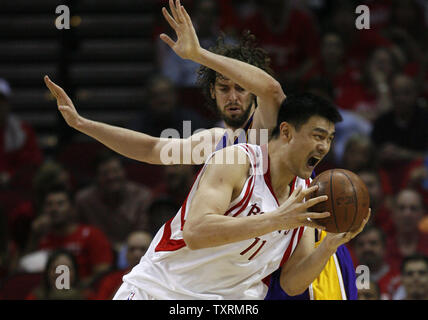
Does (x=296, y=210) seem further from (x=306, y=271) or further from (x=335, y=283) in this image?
(x=335, y=283)

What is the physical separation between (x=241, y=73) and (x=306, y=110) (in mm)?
452

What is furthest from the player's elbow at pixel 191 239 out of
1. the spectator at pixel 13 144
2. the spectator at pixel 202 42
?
the spectator at pixel 202 42

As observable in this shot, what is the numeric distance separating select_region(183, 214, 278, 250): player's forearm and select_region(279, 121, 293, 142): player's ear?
548mm

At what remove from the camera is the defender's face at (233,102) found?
15.1 ft

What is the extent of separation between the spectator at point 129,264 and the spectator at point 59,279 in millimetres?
144

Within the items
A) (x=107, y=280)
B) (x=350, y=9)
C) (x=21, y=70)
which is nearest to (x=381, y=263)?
(x=107, y=280)

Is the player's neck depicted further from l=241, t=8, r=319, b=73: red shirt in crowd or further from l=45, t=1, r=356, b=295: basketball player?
l=241, t=8, r=319, b=73: red shirt in crowd

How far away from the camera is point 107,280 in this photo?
604cm

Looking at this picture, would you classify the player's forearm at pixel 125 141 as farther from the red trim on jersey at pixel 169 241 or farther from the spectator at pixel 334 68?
the spectator at pixel 334 68

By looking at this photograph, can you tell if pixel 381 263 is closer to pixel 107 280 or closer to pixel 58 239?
pixel 107 280

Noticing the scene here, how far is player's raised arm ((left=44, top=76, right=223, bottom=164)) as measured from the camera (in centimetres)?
457

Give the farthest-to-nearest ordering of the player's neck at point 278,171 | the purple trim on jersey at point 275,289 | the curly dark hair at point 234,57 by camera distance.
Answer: the curly dark hair at point 234,57
the purple trim on jersey at point 275,289
the player's neck at point 278,171

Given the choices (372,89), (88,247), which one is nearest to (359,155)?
(372,89)

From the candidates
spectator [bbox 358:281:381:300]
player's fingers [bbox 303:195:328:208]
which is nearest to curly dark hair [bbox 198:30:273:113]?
player's fingers [bbox 303:195:328:208]
